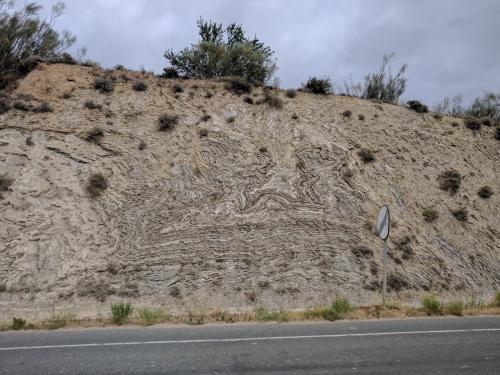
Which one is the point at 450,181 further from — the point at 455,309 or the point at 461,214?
the point at 455,309

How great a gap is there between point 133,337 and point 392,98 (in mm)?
23005

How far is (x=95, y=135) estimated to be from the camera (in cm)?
2006

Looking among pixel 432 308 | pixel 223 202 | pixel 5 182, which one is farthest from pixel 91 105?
pixel 432 308

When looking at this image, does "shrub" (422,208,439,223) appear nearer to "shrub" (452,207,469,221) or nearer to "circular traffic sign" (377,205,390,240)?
"shrub" (452,207,469,221)

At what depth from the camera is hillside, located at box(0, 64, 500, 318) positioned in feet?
51.0

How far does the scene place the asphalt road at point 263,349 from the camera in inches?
276

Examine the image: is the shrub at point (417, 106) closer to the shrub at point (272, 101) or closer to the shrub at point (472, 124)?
the shrub at point (472, 124)

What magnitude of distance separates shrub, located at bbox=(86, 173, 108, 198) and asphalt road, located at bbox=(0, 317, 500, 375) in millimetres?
7997

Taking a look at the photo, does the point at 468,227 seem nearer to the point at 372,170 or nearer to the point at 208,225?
the point at 372,170

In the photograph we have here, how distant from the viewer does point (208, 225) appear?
17.5 m

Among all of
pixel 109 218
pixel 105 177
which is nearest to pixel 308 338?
pixel 109 218

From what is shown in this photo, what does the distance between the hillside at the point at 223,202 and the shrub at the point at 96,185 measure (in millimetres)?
172

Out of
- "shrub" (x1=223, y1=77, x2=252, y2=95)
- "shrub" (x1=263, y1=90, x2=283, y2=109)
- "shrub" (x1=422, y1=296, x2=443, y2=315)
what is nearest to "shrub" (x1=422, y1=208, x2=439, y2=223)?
"shrub" (x1=422, y1=296, x2=443, y2=315)

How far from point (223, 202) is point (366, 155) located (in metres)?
6.81
